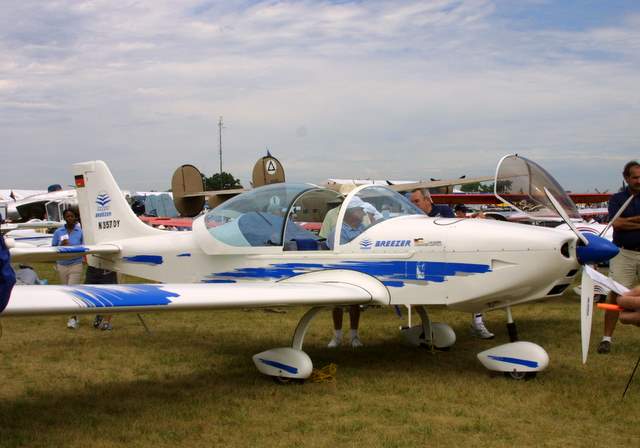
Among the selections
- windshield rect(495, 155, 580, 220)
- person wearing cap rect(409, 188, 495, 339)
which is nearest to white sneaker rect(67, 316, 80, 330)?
person wearing cap rect(409, 188, 495, 339)

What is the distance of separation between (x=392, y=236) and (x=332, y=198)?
1.03 metres

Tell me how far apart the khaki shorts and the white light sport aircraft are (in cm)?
94

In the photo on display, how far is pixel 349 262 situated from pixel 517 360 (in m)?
1.71

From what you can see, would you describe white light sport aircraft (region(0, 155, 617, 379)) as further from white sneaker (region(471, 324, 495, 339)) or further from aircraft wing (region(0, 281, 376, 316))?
white sneaker (region(471, 324, 495, 339))

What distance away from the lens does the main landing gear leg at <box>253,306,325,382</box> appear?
588 centimetres

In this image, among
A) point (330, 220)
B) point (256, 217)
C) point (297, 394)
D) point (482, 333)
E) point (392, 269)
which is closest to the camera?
point (297, 394)

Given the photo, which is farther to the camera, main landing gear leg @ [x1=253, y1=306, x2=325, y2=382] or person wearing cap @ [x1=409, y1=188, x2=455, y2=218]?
person wearing cap @ [x1=409, y1=188, x2=455, y2=218]

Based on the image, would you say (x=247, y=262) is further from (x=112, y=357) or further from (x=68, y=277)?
(x=68, y=277)

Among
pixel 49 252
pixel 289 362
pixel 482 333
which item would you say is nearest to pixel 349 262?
pixel 289 362

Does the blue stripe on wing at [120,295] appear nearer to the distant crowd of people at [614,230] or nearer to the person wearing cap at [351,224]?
the person wearing cap at [351,224]

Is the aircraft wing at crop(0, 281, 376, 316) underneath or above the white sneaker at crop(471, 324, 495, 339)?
above

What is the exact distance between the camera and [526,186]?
6270 millimetres

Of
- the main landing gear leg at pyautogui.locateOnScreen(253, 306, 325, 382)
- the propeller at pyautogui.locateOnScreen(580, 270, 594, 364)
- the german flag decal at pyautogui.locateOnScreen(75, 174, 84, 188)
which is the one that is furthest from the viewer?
the german flag decal at pyautogui.locateOnScreen(75, 174, 84, 188)

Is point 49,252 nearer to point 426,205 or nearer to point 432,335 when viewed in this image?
point 432,335
